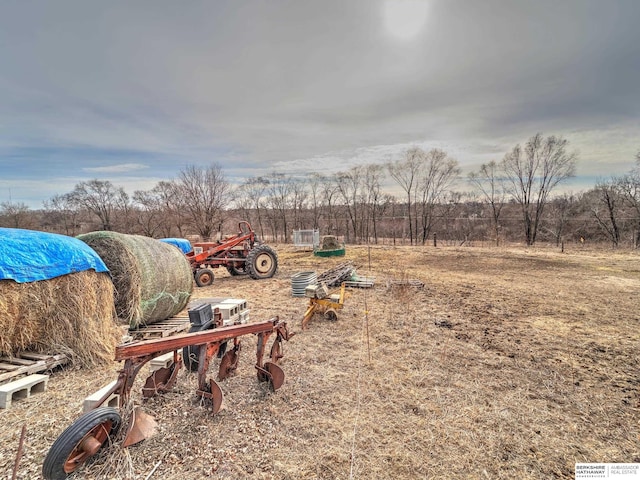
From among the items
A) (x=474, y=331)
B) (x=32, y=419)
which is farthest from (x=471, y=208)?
(x=32, y=419)

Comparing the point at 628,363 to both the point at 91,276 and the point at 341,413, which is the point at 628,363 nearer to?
the point at 341,413

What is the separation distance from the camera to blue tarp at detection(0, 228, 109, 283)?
3.67m

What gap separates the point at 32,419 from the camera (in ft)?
10.1

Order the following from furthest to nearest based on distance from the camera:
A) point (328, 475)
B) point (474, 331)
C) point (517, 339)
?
point (474, 331) < point (517, 339) < point (328, 475)

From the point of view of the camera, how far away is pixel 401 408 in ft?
11.1

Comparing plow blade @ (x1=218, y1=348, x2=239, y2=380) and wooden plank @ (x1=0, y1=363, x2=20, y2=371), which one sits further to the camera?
plow blade @ (x1=218, y1=348, x2=239, y2=380)

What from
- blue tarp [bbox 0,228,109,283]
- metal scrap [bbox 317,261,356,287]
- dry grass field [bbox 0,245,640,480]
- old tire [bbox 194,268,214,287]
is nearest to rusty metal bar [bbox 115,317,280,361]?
dry grass field [bbox 0,245,640,480]

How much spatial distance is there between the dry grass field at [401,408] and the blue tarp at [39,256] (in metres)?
1.35

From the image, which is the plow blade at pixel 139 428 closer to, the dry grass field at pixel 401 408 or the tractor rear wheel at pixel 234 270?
the dry grass field at pixel 401 408

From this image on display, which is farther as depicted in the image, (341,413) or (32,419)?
(341,413)

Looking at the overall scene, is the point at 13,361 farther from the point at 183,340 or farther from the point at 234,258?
the point at 234,258

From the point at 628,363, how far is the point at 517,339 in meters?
1.39

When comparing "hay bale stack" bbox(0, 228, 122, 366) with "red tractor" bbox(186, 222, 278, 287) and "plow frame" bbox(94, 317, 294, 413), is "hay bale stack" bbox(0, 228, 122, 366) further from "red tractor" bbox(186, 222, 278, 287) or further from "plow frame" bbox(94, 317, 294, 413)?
"red tractor" bbox(186, 222, 278, 287)

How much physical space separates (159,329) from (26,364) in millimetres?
1799
